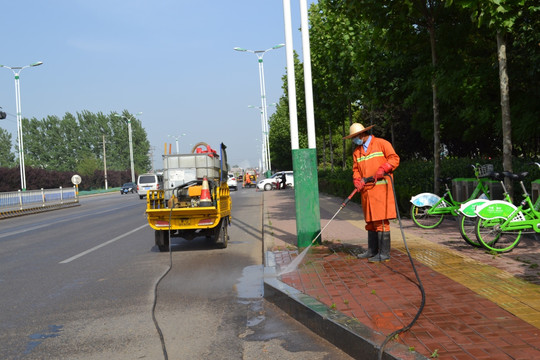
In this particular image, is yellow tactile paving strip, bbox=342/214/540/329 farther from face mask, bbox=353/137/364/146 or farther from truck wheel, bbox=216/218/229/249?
truck wheel, bbox=216/218/229/249

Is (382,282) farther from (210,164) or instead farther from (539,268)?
(210,164)

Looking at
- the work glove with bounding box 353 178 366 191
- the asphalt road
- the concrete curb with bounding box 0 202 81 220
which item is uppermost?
the work glove with bounding box 353 178 366 191

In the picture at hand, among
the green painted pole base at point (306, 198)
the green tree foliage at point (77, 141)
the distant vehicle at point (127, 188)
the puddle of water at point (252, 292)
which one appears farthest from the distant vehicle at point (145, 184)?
the green tree foliage at point (77, 141)

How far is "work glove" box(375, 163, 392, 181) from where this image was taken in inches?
279

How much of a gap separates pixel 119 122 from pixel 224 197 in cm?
10850

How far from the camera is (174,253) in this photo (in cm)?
1073

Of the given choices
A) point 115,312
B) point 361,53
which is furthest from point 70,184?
point 115,312

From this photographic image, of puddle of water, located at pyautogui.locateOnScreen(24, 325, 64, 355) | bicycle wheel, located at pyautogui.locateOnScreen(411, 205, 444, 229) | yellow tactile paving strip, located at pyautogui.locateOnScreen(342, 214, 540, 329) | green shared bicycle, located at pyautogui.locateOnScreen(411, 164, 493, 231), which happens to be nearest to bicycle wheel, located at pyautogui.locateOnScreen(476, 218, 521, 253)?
yellow tactile paving strip, located at pyautogui.locateOnScreen(342, 214, 540, 329)

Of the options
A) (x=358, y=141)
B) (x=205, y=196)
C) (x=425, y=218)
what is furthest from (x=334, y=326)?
(x=425, y=218)

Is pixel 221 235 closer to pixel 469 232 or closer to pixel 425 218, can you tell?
pixel 425 218

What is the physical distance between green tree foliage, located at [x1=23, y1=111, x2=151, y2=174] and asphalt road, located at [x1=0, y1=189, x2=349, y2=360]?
3587 inches

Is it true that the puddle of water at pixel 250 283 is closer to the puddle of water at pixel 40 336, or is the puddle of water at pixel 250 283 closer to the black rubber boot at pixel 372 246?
the black rubber boot at pixel 372 246

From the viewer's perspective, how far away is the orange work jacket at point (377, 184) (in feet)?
23.7

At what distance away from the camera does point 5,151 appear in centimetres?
10375
